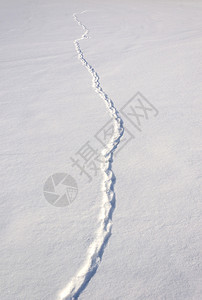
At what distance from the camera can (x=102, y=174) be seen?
1.84 m

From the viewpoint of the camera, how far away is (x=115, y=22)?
5977 mm

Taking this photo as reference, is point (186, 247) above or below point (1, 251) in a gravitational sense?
below

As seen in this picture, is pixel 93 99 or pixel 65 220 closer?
pixel 65 220

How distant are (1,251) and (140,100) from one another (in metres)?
1.83

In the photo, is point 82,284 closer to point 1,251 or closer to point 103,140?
point 1,251

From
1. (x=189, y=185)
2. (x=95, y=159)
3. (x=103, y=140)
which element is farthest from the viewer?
(x=103, y=140)

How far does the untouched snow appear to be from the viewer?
48.6 inches

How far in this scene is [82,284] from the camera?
1.21 m

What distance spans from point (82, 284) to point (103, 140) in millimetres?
1143

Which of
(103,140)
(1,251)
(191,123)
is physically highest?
(1,251)

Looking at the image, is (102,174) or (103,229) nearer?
(103,229)

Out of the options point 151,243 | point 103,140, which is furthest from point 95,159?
point 151,243

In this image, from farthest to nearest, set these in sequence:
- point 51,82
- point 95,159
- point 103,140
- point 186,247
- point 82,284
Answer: point 51,82 → point 103,140 → point 95,159 → point 186,247 → point 82,284

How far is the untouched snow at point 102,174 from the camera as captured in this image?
1.23 metres
